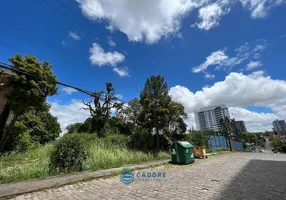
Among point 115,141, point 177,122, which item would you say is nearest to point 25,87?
point 115,141

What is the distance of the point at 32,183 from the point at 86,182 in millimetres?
1631

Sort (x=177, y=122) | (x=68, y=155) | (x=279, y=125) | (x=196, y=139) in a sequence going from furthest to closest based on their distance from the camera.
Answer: (x=279, y=125)
(x=196, y=139)
(x=177, y=122)
(x=68, y=155)

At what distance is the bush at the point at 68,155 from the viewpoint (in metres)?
6.73

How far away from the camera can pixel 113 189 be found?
471cm

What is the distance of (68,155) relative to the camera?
684cm

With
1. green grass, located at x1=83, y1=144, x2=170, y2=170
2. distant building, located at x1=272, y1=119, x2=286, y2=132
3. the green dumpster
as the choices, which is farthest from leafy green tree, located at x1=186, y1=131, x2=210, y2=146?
distant building, located at x1=272, y1=119, x2=286, y2=132

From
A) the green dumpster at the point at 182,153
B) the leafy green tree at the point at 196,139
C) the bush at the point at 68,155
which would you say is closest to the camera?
the bush at the point at 68,155

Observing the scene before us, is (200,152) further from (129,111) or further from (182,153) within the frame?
(129,111)

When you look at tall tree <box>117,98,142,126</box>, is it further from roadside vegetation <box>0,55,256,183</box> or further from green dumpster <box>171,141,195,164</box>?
green dumpster <box>171,141,195,164</box>

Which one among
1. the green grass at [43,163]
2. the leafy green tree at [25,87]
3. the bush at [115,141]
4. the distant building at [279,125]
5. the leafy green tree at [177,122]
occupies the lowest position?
the green grass at [43,163]

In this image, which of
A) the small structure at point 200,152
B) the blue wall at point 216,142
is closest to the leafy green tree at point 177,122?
the small structure at point 200,152

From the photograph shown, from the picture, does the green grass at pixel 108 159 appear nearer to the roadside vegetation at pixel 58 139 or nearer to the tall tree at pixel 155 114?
the roadside vegetation at pixel 58 139

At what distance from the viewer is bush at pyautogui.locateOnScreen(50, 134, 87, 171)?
6730 millimetres

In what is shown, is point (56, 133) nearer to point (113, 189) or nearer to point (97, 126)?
point (97, 126)
